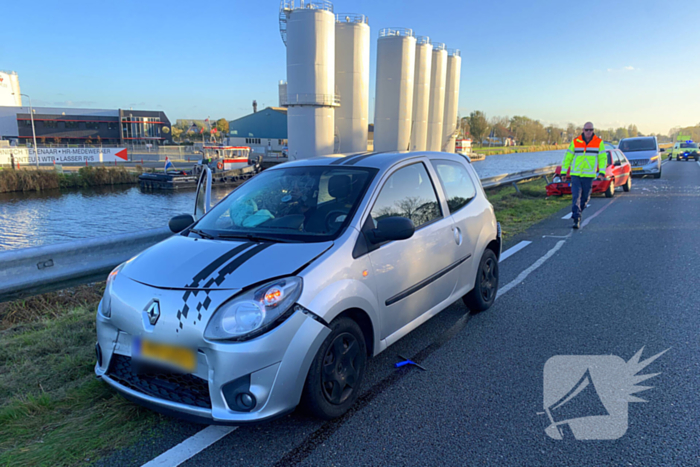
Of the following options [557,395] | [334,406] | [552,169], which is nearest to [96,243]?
[334,406]

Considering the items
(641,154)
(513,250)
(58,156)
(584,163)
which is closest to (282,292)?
(513,250)

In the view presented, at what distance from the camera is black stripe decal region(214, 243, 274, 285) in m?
2.68

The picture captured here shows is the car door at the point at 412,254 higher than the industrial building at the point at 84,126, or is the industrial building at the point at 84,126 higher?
the industrial building at the point at 84,126

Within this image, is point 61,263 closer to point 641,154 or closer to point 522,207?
point 522,207

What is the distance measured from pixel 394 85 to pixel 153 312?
1919 inches

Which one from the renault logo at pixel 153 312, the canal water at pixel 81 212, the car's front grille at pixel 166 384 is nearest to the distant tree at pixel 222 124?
the canal water at pixel 81 212

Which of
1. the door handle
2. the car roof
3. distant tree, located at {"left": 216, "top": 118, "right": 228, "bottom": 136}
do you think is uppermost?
distant tree, located at {"left": 216, "top": 118, "right": 228, "bottom": 136}

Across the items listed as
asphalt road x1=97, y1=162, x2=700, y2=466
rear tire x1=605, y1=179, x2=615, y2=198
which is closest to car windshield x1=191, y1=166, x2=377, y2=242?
asphalt road x1=97, y1=162, x2=700, y2=466

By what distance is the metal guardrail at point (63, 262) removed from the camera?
14.1 ft

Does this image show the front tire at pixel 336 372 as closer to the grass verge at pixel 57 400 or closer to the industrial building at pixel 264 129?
the grass verge at pixel 57 400

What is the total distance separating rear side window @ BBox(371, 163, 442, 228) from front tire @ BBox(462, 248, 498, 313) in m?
1.07

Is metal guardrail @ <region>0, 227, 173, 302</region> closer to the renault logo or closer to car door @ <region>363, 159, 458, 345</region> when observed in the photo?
the renault logo

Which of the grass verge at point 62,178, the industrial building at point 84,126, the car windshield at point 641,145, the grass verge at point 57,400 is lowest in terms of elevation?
the grass verge at point 62,178

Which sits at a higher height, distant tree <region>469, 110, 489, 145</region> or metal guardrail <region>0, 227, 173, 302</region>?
distant tree <region>469, 110, 489, 145</region>
